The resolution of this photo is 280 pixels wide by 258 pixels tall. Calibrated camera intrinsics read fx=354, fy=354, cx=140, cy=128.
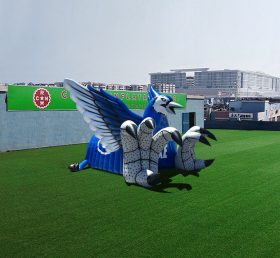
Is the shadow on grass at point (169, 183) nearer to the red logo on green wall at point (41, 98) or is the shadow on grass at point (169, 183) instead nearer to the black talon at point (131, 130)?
the black talon at point (131, 130)

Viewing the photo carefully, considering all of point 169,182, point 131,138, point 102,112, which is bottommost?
point 169,182

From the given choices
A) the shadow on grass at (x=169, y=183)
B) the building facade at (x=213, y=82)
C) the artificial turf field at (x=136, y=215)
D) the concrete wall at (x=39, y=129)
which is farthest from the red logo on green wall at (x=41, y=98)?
the building facade at (x=213, y=82)

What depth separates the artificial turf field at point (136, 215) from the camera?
5.75m

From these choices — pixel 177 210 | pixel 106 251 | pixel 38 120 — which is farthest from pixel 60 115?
pixel 106 251

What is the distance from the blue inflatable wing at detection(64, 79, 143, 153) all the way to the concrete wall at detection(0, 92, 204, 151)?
8.33 meters

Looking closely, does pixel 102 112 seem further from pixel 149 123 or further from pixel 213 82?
pixel 213 82

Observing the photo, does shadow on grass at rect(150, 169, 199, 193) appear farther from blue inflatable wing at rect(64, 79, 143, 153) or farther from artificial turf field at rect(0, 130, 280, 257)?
blue inflatable wing at rect(64, 79, 143, 153)

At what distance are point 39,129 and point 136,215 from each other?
12836 mm

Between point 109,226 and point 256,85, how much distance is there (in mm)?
200129

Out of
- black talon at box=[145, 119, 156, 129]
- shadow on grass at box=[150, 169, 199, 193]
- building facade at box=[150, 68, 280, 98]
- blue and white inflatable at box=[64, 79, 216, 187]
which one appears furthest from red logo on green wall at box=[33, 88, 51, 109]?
building facade at box=[150, 68, 280, 98]

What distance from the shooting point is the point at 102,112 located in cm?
1061

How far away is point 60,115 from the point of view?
20.0 metres

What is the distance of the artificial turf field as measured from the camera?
227 inches

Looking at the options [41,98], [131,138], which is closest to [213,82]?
[41,98]
